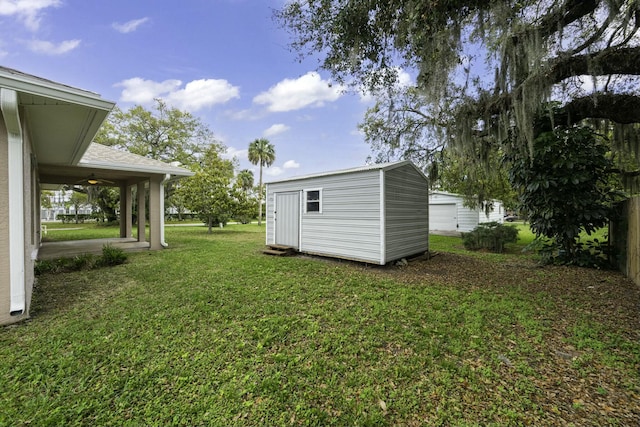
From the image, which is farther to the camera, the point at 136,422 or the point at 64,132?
the point at 64,132

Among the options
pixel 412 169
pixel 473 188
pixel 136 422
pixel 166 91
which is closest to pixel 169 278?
pixel 136 422

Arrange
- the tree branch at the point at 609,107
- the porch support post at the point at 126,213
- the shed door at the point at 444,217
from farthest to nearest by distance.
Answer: the shed door at the point at 444,217
the porch support post at the point at 126,213
the tree branch at the point at 609,107

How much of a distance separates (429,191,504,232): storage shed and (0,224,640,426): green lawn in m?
10.5

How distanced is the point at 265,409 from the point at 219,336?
4.02 ft

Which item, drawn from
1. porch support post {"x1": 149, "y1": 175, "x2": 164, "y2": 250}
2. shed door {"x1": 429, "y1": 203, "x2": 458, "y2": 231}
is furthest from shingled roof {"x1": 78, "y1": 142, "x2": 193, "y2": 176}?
shed door {"x1": 429, "y1": 203, "x2": 458, "y2": 231}

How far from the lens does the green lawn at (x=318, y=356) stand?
1915 mm

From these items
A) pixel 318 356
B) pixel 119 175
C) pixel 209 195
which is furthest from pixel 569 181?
pixel 209 195

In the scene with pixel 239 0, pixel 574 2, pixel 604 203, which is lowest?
pixel 604 203

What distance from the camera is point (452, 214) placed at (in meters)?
15.6

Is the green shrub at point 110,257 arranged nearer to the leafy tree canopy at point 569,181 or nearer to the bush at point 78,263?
the bush at point 78,263

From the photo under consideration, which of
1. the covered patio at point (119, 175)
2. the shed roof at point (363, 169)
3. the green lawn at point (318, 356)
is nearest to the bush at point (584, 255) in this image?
the green lawn at point (318, 356)

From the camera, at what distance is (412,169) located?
291 inches

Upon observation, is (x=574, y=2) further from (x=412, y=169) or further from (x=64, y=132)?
(x=64, y=132)

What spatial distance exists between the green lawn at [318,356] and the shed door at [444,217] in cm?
1108
